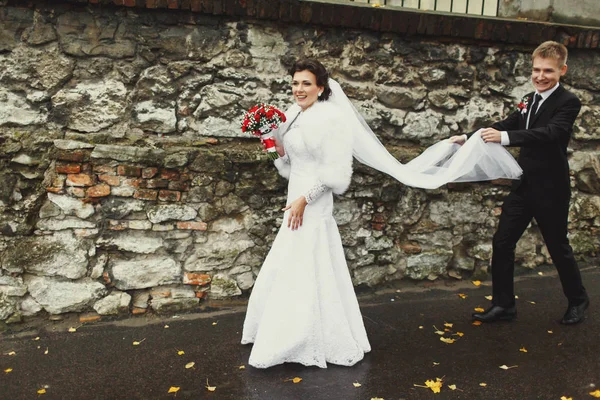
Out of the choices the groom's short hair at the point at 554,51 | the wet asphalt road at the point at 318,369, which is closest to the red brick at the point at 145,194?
the wet asphalt road at the point at 318,369

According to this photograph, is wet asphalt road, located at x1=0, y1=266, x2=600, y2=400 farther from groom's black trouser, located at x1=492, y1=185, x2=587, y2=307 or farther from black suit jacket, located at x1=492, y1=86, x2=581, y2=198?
black suit jacket, located at x1=492, y1=86, x2=581, y2=198

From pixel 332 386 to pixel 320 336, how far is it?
0.38 metres

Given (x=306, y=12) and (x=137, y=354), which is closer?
(x=137, y=354)

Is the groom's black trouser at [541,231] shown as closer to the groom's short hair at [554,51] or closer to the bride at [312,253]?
the groom's short hair at [554,51]

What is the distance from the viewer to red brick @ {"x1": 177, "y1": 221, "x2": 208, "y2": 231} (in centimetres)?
491

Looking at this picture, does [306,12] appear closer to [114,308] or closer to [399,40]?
[399,40]

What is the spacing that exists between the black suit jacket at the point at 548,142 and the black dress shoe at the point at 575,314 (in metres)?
0.99

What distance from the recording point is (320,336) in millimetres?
3953

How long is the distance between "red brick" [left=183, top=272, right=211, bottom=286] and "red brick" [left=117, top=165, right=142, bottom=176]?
101 centimetres

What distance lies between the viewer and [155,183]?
4801mm

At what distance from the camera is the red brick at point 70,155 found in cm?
462

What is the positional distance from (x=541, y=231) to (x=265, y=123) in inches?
97.1

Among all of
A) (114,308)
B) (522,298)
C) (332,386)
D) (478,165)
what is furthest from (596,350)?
(114,308)

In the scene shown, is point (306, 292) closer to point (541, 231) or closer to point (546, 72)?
point (541, 231)
